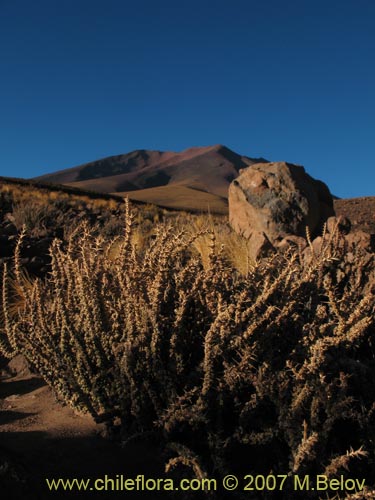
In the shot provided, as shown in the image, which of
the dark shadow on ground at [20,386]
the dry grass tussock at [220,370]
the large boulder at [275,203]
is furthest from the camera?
the large boulder at [275,203]

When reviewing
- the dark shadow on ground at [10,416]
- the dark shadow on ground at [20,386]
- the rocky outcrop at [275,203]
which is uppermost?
the rocky outcrop at [275,203]

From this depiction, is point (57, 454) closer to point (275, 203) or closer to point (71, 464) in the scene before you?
point (71, 464)

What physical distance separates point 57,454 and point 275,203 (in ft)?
31.5

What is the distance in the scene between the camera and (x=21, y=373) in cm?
445

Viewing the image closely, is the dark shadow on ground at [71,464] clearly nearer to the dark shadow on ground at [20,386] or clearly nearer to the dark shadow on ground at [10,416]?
the dark shadow on ground at [10,416]

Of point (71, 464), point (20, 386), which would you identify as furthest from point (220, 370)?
point (20, 386)

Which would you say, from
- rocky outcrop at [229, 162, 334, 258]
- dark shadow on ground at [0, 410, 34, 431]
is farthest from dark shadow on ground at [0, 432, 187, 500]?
rocky outcrop at [229, 162, 334, 258]

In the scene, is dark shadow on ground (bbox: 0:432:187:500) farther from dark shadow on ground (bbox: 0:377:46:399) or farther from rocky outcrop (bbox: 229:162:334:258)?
rocky outcrop (bbox: 229:162:334:258)

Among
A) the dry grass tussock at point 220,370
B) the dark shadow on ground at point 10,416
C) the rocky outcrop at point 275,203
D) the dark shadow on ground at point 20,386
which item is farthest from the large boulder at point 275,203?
the dark shadow on ground at point 10,416

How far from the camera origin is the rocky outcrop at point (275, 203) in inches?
455

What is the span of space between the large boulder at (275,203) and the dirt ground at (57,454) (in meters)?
8.10

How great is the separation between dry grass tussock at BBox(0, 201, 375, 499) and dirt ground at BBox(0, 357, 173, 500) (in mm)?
112

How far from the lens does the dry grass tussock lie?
96.9 inches

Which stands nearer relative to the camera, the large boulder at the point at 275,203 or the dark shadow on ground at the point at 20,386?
the dark shadow on ground at the point at 20,386
